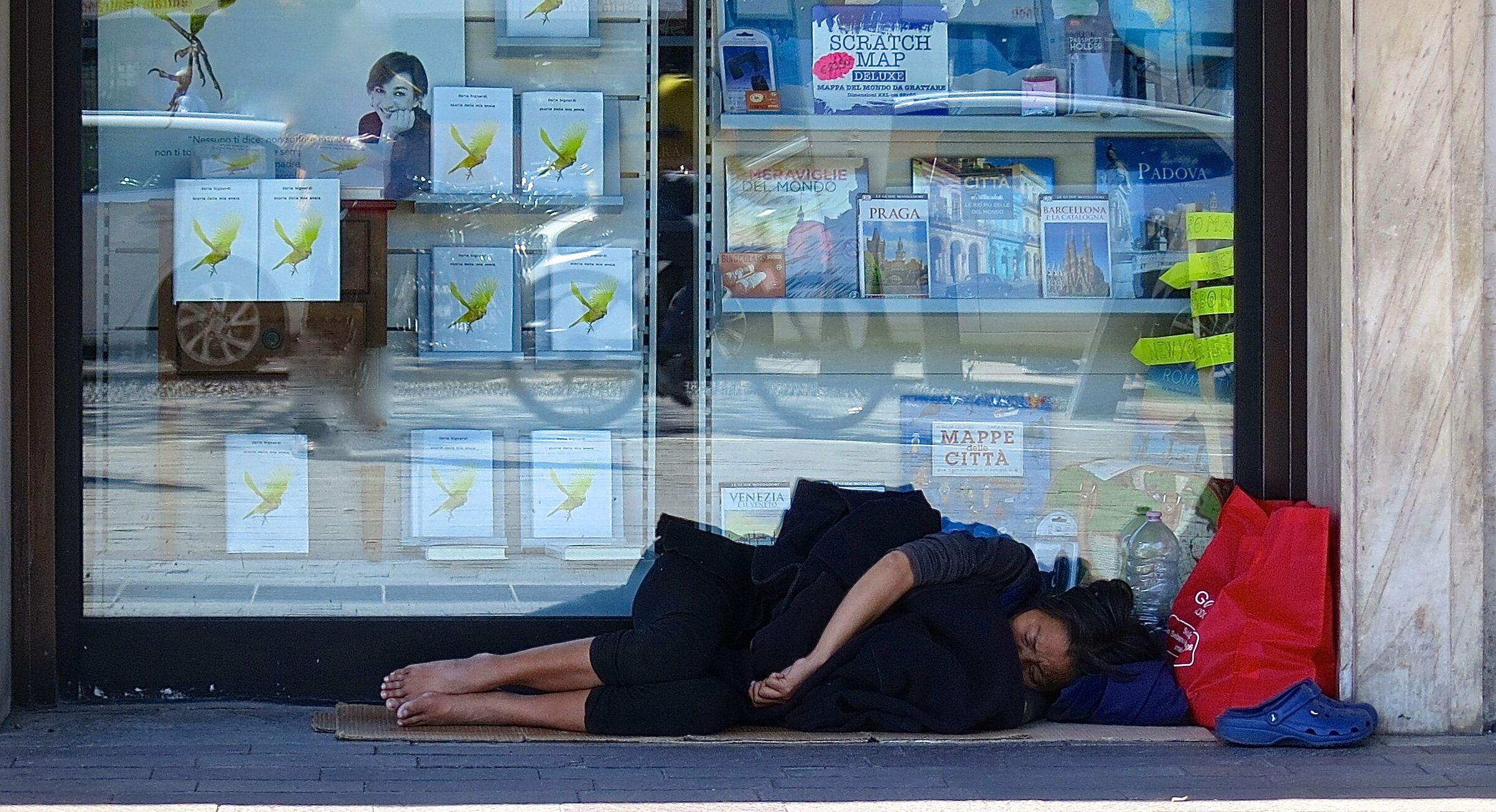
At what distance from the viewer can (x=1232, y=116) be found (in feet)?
15.5

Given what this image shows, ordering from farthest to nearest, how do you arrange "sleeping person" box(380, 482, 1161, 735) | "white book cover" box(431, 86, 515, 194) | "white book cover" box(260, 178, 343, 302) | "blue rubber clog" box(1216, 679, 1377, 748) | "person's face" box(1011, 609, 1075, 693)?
"white book cover" box(431, 86, 515, 194) → "white book cover" box(260, 178, 343, 302) → "person's face" box(1011, 609, 1075, 693) → "sleeping person" box(380, 482, 1161, 735) → "blue rubber clog" box(1216, 679, 1377, 748)

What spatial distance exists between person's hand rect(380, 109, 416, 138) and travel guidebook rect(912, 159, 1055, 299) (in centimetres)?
147

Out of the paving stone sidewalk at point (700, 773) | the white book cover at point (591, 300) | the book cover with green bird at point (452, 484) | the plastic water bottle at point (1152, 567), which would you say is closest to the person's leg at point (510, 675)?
the paving stone sidewalk at point (700, 773)

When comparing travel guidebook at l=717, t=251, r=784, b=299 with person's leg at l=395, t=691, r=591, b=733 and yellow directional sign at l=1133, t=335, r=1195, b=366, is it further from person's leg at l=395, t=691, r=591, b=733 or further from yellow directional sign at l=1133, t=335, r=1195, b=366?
person's leg at l=395, t=691, r=591, b=733

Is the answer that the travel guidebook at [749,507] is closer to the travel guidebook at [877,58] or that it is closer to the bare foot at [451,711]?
the bare foot at [451,711]

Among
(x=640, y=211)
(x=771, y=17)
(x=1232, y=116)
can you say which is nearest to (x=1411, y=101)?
(x=1232, y=116)

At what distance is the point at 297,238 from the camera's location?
4.68 meters

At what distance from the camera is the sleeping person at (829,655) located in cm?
419

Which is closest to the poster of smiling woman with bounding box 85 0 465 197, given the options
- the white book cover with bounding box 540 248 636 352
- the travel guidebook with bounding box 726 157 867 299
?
the white book cover with bounding box 540 248 636 352

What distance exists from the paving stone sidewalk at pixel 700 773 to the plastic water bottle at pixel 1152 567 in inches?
30.2

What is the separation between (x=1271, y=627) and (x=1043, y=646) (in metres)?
0.57

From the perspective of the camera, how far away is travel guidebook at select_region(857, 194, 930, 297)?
4.95 metres

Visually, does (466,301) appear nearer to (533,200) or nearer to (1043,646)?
(533,200)

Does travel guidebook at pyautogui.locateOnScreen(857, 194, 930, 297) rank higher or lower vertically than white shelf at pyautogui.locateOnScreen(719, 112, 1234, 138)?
lower
